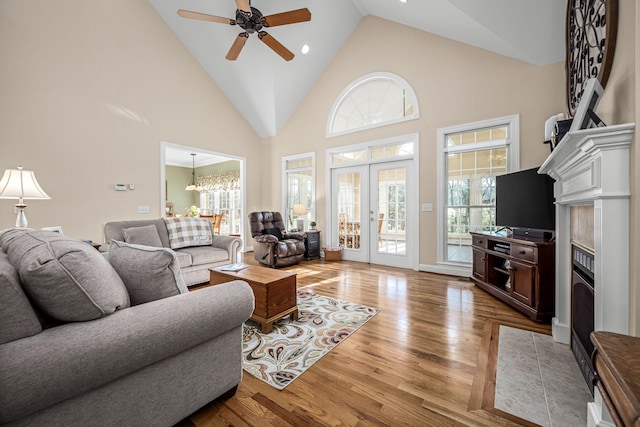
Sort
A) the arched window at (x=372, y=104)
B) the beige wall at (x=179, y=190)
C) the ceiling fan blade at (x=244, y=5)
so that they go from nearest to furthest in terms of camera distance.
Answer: the ceiling fan blade at (x=244, y=5)
the arched window at (x=372, y=104)
the beige wall at (x=179, y=190)

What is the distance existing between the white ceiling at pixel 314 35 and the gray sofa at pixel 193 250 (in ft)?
10.9

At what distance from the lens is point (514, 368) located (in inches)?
68.3

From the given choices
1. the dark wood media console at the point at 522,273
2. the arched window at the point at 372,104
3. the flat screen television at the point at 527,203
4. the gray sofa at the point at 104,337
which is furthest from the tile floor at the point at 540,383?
the arched window at the point at 372,104

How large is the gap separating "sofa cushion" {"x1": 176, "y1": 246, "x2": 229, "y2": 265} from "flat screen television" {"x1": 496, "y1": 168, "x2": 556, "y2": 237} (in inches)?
142

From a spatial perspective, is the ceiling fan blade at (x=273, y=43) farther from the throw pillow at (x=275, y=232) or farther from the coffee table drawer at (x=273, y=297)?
the coffee table drawer at (x=273, y=297)

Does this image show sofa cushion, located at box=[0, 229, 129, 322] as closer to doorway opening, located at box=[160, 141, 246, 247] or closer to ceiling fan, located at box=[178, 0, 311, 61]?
ceiling fan, located at box=[178, 0, 311, 61]

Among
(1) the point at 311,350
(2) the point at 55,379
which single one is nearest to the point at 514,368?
(1) the point at 311,350

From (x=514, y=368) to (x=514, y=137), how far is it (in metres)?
3.06

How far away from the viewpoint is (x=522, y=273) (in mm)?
2615

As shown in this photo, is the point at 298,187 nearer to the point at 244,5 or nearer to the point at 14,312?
the point at 244,5

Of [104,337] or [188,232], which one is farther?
[188,232]

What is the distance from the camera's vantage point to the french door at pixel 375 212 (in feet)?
15.1

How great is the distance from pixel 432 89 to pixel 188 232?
433 cm

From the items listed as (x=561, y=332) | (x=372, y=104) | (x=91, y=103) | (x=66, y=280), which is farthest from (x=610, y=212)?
(x=91, y=103)
